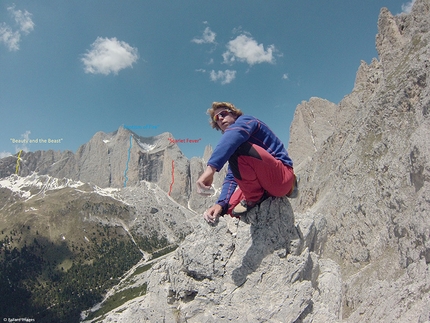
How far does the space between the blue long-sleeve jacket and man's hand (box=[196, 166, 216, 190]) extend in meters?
0.09

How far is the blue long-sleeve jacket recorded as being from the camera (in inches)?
195

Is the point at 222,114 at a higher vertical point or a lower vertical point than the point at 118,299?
higher

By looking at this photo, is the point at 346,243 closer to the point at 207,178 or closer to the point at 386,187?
the point at 386,187

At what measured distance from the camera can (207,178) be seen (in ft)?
16.1

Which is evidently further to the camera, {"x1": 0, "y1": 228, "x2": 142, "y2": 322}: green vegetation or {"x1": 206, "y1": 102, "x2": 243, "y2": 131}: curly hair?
{"x1": 0, "y1": 228, "x2": 142, "y2": 322}: green vegetation

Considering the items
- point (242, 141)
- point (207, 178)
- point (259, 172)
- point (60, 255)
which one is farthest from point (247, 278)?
point (60, 255)

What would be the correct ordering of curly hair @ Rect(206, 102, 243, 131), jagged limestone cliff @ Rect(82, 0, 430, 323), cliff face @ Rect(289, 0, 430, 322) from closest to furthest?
curly hair @ Rect(206, 102, 243, 131) → jagged limestone cliff @ Rect(82, 0, 430, 323) → cliff face @ Rect(289, 0, 430, 322)

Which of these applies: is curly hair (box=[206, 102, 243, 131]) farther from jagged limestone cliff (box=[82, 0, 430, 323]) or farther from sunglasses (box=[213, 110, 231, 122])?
jagged limestone cliff (box=[82, 0, 430, 323])

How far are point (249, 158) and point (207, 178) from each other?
3.84 feet

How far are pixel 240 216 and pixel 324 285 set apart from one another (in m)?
3.57

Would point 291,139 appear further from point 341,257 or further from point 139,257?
point 139,257

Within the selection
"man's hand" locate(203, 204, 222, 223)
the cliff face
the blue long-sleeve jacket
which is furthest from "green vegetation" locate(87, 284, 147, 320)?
the blue long-sleeve jacket

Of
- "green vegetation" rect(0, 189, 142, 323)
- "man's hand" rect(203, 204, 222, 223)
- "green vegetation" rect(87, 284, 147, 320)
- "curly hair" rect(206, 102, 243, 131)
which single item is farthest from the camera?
"green vegetation" rect(0, 189, 142, 323)

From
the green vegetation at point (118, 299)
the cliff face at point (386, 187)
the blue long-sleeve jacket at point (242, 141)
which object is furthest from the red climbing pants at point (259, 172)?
the green vegetation at point (118, 299)
